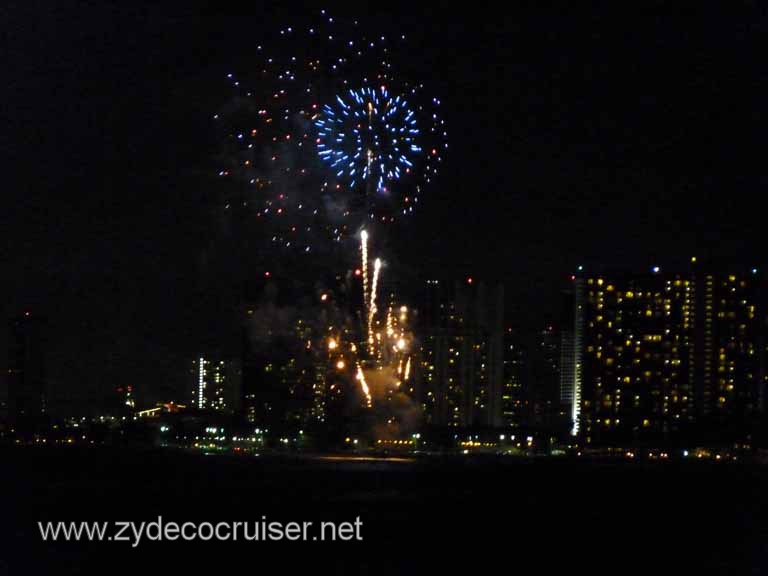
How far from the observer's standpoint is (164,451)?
A: 9831 centimetres

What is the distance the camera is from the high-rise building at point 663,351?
395 feet

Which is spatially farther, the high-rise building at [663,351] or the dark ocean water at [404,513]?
the high-rise building at [663,351]

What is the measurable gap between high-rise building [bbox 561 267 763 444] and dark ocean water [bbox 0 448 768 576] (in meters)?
37.2

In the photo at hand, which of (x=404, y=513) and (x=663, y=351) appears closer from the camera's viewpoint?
(x=404, y=513)

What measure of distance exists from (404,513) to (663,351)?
282ft

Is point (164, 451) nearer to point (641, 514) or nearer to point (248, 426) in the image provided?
point (248, 426)

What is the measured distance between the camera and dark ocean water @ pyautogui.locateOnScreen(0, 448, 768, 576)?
28.6 m

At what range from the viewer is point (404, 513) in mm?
43094

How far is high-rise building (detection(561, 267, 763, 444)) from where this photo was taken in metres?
120

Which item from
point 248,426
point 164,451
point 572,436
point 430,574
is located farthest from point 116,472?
point 572,436

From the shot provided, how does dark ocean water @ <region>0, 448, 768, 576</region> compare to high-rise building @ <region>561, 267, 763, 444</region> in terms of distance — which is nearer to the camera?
dark ocean water @ <region>0, 448, 768, 576</region>

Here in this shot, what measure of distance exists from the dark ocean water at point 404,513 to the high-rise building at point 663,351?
37.2 metres

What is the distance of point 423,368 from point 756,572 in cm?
9143

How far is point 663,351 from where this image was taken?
125 m
